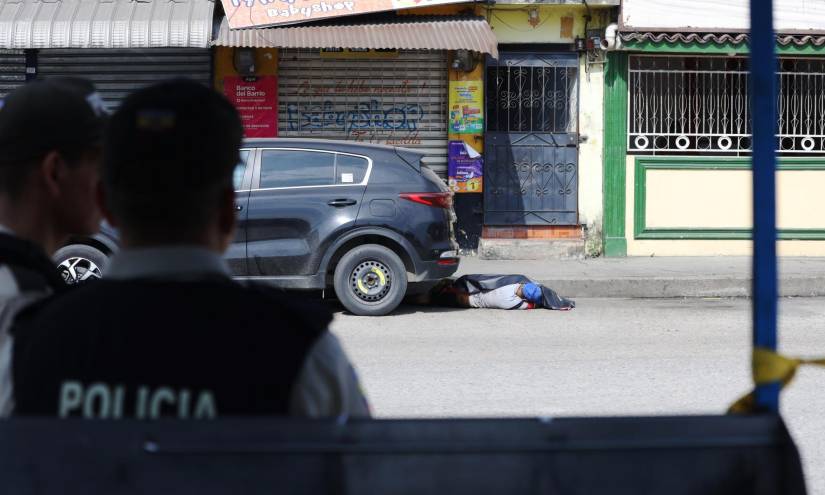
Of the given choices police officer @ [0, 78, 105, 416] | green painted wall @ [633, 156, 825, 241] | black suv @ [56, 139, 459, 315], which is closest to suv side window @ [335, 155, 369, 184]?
black suv @ [56, 139, 459, 315]

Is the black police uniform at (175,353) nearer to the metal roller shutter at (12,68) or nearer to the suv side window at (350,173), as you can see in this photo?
the suv side window at (350,173)

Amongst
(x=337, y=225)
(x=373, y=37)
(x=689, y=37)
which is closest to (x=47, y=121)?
(x=337, y=225)

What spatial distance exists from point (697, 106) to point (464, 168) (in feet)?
10.7

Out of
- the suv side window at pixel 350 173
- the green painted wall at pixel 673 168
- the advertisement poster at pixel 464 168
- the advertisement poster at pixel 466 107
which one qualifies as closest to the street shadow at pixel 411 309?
the suv side window at pixel 350 173

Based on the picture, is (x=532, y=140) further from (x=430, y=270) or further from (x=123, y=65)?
(x=123, y=65)

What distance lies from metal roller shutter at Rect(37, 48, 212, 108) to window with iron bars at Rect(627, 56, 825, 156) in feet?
19.0

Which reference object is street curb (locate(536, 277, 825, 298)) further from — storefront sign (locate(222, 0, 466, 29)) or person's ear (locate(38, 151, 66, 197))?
person's ear (locate(38, 151, 66, 197))

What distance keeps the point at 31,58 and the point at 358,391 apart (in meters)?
13.9

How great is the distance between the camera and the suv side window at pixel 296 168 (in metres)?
10.7

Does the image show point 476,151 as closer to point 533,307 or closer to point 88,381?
point 533,307

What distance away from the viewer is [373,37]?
13.9 m

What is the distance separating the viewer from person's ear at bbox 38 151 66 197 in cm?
217

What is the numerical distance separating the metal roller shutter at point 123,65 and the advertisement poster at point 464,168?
11.1 feet

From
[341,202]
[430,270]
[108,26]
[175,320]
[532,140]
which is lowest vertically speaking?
[430,270]
